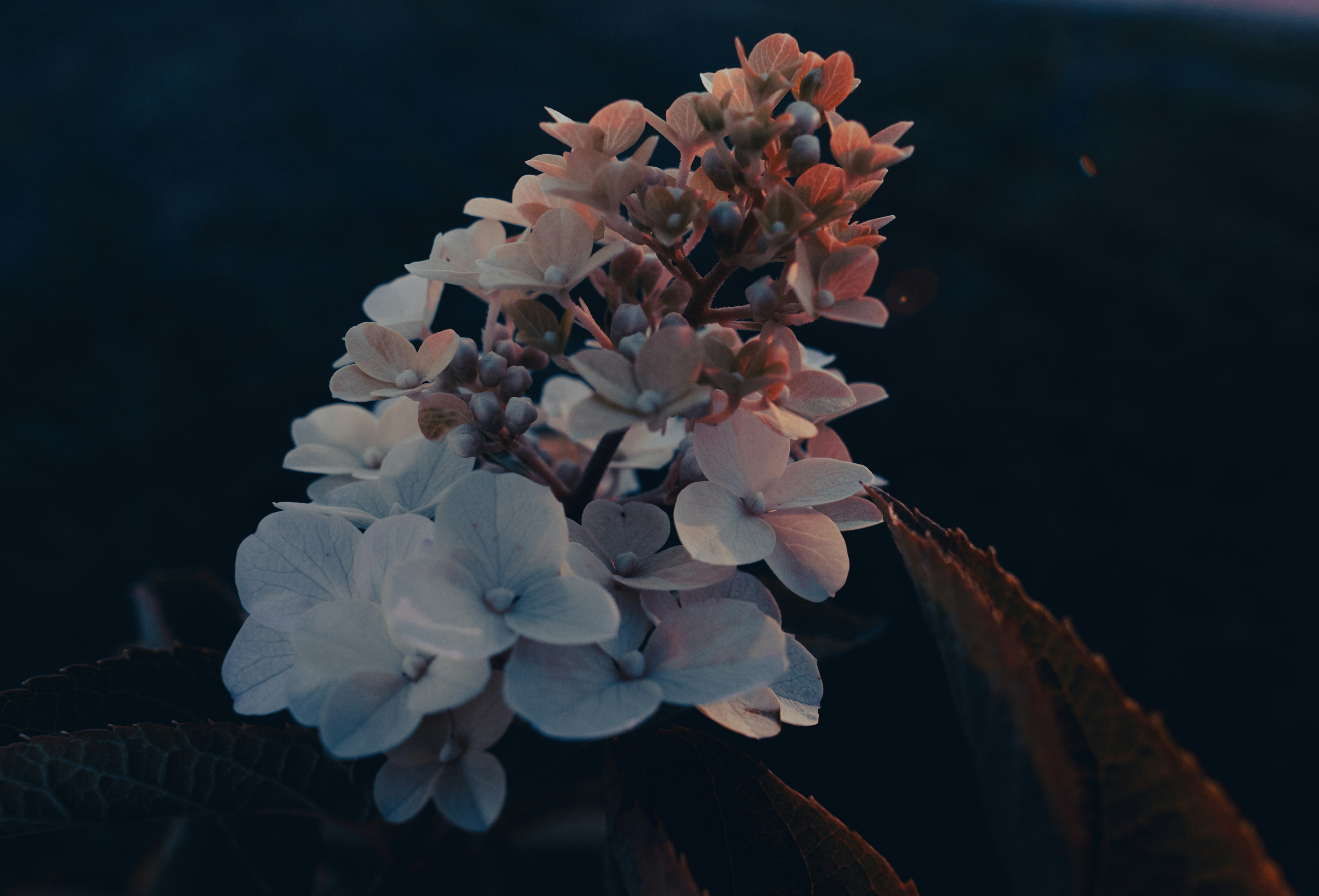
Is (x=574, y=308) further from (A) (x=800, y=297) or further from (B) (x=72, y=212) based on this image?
(B) (x=72, y=212)

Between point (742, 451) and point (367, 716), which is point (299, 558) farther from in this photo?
point (742, 451)

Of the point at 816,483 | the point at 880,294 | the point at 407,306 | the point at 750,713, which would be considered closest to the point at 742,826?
the point at 750,713

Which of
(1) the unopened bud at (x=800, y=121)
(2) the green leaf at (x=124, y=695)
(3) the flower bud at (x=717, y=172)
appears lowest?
(2) the green leaf at (x=124, y=695)

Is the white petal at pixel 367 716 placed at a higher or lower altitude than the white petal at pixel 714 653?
lower

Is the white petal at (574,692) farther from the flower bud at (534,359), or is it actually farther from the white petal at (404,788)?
the flower bud at (534,359)

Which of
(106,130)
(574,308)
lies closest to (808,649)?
(574,308)

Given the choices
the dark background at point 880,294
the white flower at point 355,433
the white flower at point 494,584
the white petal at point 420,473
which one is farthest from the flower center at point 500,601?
the dark background at point 880,294

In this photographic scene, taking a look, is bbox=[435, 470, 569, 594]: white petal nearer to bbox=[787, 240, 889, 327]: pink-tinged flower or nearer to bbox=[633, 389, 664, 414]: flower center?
bbox=[633, 389, 664, 414]: flower center

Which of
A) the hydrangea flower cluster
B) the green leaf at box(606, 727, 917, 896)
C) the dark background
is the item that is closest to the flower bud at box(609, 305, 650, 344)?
the hydrangea flower cluster
